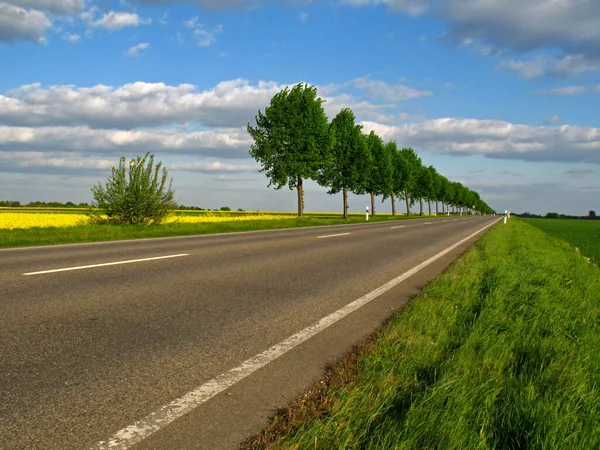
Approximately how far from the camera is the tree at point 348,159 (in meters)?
46.5

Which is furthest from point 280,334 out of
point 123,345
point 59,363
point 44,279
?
point 44,279

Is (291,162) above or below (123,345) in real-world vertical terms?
above

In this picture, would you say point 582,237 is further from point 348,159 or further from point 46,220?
point 46,220

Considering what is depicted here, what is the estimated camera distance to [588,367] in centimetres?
338

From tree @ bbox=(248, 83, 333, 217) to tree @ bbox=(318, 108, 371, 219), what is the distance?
858cm

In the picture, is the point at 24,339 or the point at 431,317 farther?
the point at 431,317

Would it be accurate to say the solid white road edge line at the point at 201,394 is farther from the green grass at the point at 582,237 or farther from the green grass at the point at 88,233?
the green grass at the point at 582,237

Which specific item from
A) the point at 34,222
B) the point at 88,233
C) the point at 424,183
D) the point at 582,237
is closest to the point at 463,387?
the point at 88,233

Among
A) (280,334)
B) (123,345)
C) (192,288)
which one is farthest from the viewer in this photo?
(192,288)

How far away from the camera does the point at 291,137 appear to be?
36.8m

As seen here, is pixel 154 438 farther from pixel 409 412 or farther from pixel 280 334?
pixel 280 334

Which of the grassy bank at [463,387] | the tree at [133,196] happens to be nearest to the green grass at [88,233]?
the tree at [133,196]

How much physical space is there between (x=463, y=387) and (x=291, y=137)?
35.0 metres

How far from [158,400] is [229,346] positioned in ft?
3.51
